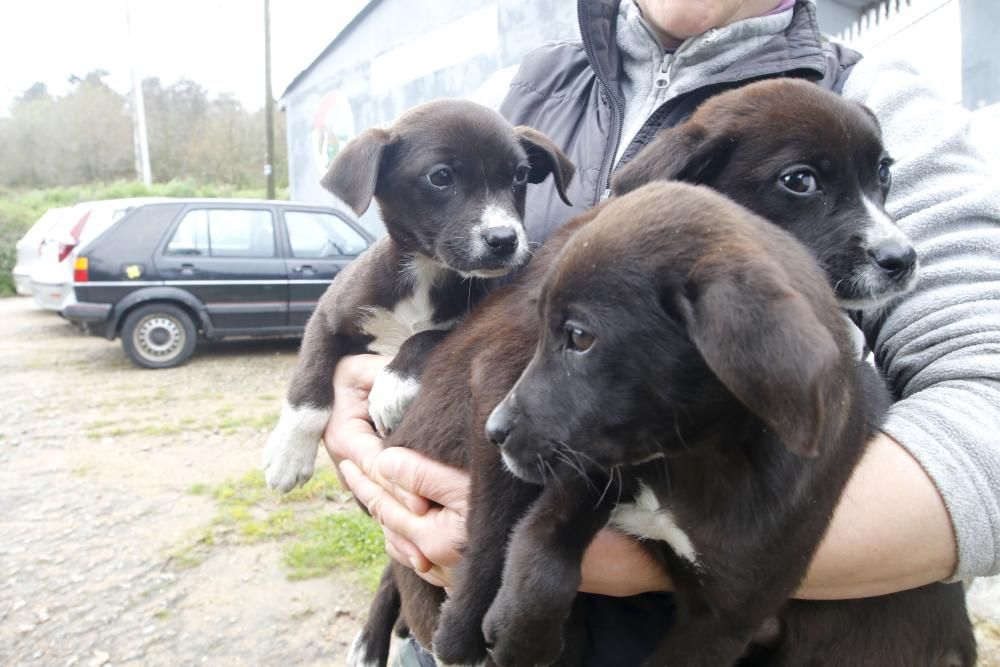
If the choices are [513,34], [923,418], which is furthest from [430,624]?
[513,34]

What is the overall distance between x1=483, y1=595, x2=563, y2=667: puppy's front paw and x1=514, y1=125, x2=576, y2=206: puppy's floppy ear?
111 cm

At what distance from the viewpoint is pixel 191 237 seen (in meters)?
9.43

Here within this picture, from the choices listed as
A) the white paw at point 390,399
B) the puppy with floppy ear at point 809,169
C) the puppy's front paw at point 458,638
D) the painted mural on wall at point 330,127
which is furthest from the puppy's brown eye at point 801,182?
the painted mural on wall at point 330,127

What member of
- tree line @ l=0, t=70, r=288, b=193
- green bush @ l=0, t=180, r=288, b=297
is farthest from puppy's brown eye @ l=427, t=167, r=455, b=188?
tree line @ l=0, t=70, r=288, b=193

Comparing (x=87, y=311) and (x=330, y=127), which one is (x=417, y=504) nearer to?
(x=87, y=311)

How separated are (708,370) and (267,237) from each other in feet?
29.8

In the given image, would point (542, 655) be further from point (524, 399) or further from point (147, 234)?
point (147, 234)

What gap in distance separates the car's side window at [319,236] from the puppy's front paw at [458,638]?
8549mm

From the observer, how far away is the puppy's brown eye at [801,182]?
1628 millimetres

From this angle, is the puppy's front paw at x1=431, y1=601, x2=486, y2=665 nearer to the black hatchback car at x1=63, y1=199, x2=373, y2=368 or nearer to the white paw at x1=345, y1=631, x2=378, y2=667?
the white paw at x1=345, y1=631, x2=378, y2=667

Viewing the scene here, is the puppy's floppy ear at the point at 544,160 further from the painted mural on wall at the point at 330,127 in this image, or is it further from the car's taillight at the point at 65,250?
the painted mural on wall at the point at 330,127

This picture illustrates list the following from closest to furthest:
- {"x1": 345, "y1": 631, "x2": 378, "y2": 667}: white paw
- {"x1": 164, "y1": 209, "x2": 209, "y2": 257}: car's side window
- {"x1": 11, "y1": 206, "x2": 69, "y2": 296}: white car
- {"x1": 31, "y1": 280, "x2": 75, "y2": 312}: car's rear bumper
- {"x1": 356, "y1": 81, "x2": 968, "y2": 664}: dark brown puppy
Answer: {"x1": 356, "y1": 81, "x2": 968, "y2": 664}: dark brown puppy → {"x1": 345, "y1": 631, "x2": 378, "y2": 667}: white paw → {"x1": 164, "y1": 209, "x2": 209, "y2": 257}: car's side window → {"x1": 31, "y1": 280, "x2": 75, "y2": 312}: car's rear bumper → {"x1": 11, "y1": 206, "x2": 69, "y2": 296}: white car

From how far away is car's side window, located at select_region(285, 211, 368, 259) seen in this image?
9.82 metres

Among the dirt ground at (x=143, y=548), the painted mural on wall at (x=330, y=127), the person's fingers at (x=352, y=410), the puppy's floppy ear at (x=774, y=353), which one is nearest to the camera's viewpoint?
the puppy's floppy ear at (x=774, y=353)
